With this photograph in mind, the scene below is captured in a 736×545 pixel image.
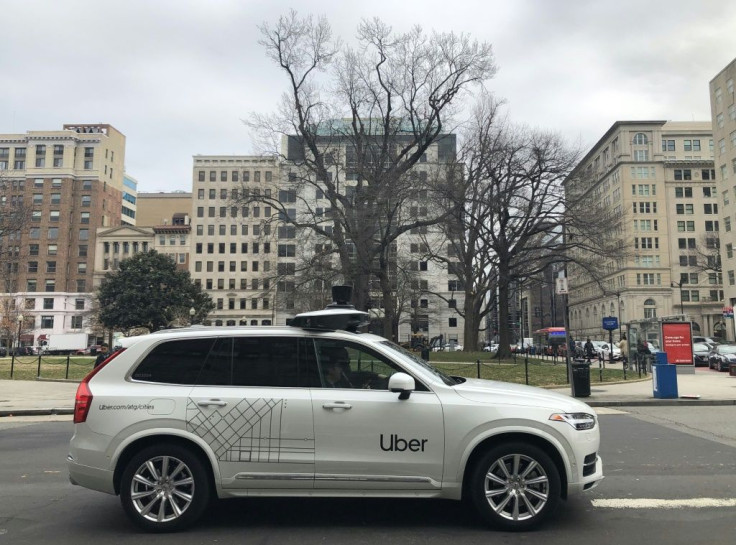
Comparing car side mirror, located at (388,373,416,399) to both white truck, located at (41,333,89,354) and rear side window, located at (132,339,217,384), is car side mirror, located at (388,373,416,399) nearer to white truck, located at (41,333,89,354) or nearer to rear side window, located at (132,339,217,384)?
rear side window, located at (132,339,217,384)

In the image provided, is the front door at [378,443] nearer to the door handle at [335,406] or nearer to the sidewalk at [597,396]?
the door handle at [335,406]

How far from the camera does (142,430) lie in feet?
16.0

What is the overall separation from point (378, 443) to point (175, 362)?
1932 millimetres

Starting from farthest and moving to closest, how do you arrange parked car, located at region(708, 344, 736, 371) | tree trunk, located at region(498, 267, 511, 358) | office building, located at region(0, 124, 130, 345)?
office building, located at region(0, 124, 130, 345) → tree trunk, located at region(498, 267, 511, 358) → parked car, located at region(708, 344, 736, 371)

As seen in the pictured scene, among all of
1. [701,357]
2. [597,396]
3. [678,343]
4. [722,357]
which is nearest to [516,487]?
[597,396]

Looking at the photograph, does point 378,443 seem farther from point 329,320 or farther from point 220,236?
point 220,236

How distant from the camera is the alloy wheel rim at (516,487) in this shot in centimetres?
482

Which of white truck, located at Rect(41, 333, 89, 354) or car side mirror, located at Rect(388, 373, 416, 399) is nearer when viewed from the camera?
Answer: car side mirror, located at Rect(388, 373, 416, 399)

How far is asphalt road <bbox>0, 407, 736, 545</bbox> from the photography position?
15.5ft

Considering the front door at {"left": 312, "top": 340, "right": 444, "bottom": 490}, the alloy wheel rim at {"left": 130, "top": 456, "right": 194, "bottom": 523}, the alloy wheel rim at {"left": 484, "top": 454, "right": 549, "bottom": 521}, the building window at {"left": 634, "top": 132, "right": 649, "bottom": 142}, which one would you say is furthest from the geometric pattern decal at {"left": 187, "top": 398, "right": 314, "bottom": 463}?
the building window at {"left": 634, "top": 132, "right": 649, "bottom": 142}

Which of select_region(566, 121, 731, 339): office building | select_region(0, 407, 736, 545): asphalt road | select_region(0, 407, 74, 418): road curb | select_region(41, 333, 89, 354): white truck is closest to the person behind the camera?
select_region(0, 407, 736, 545): asphalt road

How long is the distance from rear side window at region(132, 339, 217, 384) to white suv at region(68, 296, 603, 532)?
0.10 m

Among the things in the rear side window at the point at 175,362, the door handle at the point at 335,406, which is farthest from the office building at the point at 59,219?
the door handle at the point at 335,406

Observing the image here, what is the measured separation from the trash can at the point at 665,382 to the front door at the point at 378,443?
1293 cm
